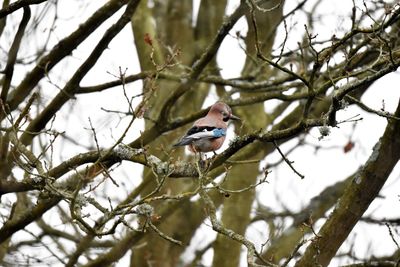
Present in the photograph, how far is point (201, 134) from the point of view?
7.31m

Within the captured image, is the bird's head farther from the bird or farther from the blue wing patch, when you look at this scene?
the blue wing patch

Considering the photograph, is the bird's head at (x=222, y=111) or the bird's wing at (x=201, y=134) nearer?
the bird's wing at (x=201, y=134)

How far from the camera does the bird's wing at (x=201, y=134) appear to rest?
7.28 meters

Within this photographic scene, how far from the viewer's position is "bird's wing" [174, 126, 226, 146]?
7.28 m

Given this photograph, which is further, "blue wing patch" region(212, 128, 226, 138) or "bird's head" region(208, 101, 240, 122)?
"bird's head" region(208, 101, 240, 122)

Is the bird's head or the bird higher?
the bird's head

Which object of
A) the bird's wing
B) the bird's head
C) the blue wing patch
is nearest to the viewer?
the bird's wing

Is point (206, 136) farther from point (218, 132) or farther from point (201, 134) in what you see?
point (218, 132)

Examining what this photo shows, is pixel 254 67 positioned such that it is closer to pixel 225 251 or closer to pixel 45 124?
pixel 225 251

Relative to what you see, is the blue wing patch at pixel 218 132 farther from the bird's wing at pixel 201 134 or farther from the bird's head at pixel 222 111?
the bird's head at pixel 222 111

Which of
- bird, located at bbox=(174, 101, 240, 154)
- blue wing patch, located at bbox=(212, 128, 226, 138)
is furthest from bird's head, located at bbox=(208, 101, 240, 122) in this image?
blue wing patch, located at bbox=(212, 128, 226, 138)

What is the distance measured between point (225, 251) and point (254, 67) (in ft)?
8.75

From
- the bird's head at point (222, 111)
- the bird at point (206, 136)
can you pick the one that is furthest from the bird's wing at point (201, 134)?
the bird's head at point (222, 111)

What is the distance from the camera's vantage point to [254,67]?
35.2 ft
